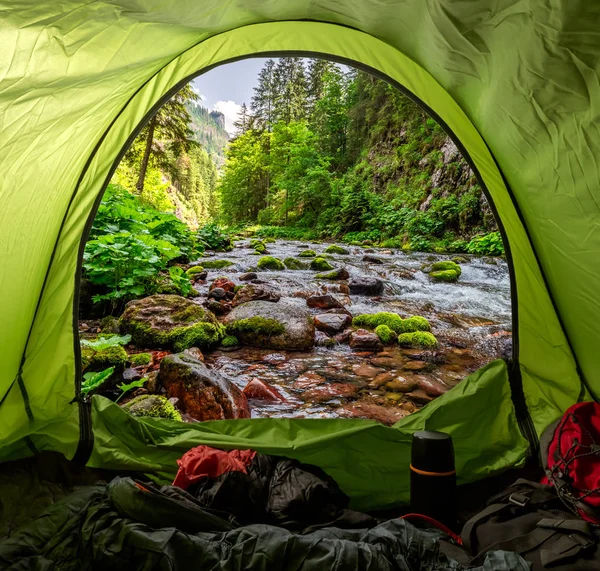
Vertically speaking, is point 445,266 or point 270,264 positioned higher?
point 445,266

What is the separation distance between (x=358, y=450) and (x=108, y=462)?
1134 mm

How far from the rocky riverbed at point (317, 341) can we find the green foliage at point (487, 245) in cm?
113

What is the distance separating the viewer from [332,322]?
18.6ft

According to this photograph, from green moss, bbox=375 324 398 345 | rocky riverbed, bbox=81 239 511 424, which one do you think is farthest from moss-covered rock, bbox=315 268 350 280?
green moss, bbox=375 324 398 345

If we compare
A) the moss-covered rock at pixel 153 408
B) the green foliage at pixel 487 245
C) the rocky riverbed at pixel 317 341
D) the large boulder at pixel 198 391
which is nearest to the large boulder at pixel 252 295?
the rocky riverbed at pixel 317 341

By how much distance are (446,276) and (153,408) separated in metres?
6.97

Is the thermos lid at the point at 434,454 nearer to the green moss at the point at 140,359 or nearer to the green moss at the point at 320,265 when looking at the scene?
the green moss at the point at 140,359

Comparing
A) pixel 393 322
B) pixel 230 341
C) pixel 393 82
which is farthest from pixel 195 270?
pixel 393 82

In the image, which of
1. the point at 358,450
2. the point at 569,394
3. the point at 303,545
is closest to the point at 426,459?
the point at 358,450

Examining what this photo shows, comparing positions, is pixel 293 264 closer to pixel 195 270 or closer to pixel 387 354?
pixel 195 270

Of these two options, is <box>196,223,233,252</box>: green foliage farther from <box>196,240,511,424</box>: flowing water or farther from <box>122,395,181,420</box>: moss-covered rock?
<box>122,395,181,420</box>: moss-covered rock

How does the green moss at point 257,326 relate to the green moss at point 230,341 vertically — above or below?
above

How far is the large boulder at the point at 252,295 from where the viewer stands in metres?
6.63

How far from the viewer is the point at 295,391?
13.2ft
